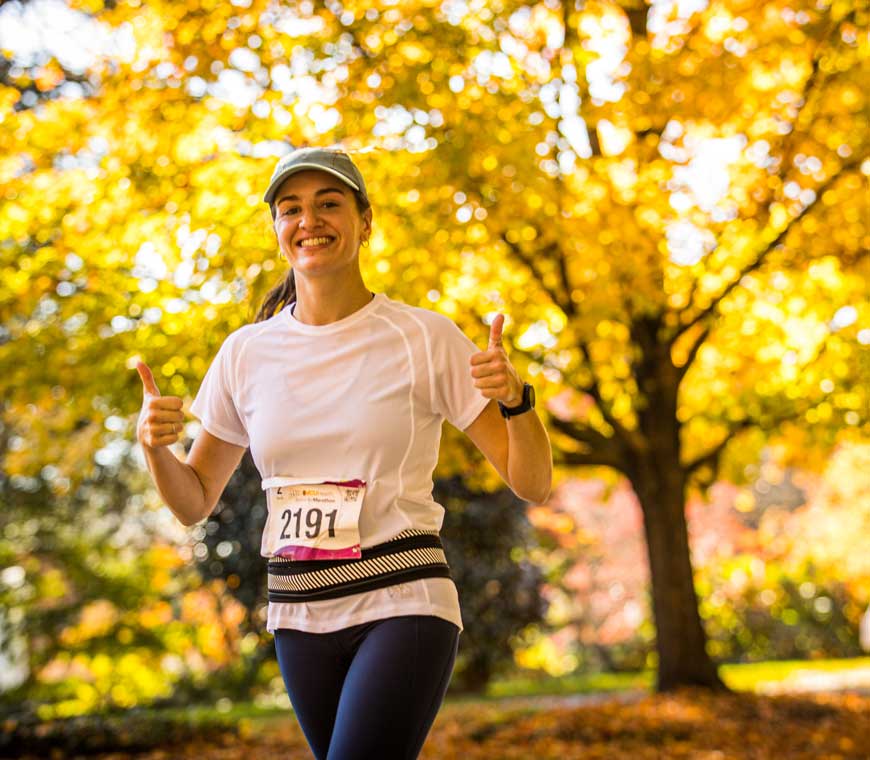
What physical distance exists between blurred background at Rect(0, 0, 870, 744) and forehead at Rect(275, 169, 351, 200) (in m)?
2.36

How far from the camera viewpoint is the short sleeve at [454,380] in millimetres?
2674

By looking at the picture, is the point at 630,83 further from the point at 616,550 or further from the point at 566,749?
the point at 616,550

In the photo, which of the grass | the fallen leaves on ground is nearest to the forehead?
the fallen leaves on ground

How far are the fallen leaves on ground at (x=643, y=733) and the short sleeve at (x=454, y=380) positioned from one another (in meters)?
5.92

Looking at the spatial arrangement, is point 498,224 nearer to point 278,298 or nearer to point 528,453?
point 278,298

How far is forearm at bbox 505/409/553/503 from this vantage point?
2.59 meters

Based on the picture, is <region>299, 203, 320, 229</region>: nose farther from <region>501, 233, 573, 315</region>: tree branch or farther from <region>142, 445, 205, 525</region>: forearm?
<region>501, 233, 573, 315</region>: tree branch

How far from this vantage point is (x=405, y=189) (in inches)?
285

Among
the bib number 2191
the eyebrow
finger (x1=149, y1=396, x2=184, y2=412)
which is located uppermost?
the eyebrow

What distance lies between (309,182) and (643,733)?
6841 mm

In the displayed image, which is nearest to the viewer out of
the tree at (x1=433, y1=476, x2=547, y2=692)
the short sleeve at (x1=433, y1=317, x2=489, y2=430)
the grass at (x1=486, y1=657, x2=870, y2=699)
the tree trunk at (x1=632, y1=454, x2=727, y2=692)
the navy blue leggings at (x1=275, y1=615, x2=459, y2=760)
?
the navy blue leggings at (x1=275, y1=615, x2=459, y2=760)

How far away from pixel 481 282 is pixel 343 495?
6535mm

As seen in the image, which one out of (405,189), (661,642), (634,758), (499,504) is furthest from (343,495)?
(499,504)

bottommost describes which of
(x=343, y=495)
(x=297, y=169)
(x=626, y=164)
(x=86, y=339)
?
(x=343, y=495)
